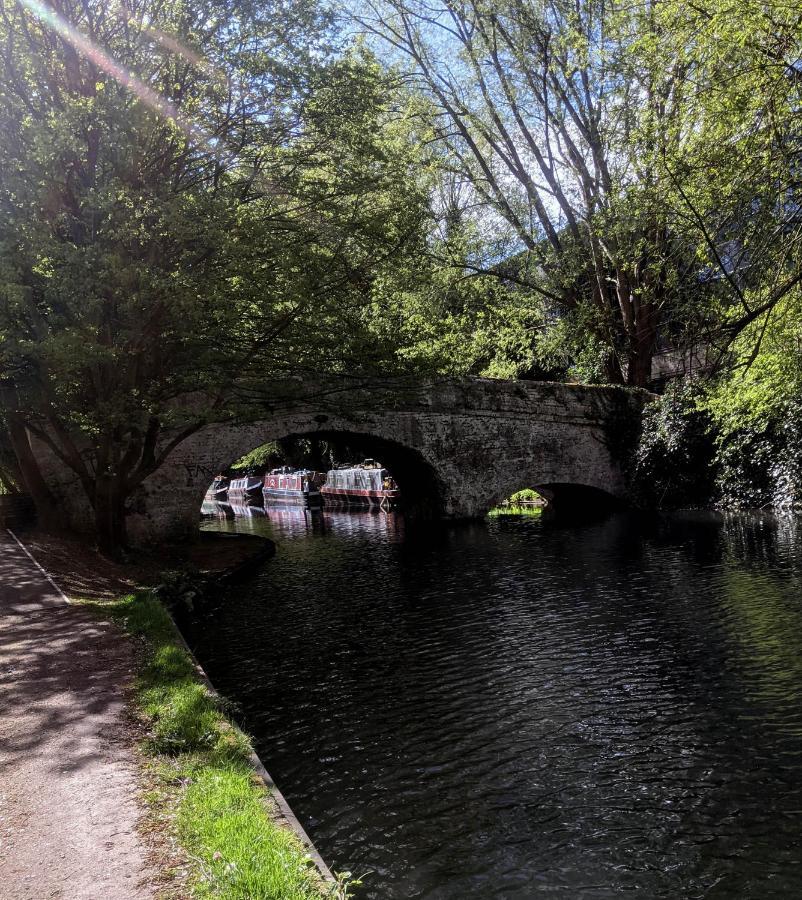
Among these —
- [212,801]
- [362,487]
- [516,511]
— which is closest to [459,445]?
[516,511]

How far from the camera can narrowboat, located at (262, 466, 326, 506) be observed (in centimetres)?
3016

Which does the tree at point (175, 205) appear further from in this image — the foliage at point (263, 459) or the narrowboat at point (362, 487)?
the foliage at point (263, 459)

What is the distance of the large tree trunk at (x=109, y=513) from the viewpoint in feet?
39.4

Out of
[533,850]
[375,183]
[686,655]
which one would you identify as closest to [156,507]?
[375,183]

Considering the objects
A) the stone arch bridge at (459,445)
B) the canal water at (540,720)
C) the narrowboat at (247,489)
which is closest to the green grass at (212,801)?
the canal water at (540,720)

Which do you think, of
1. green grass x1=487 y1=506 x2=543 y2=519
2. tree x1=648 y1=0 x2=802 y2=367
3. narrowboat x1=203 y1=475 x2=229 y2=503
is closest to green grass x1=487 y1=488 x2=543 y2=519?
green grass x1=487 y1=506 x2=543 y2=519

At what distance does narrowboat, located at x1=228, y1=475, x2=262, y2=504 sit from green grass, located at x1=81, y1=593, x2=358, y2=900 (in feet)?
101

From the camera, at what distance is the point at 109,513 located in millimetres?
12172

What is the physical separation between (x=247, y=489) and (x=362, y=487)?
35.5 ft

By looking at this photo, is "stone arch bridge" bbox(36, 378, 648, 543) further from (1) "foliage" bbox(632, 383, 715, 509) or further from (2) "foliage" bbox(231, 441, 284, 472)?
(2) "foliage" bbox(231, 441, 284, 472)

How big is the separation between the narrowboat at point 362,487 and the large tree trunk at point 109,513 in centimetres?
1385

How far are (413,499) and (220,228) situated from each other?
41.9ft

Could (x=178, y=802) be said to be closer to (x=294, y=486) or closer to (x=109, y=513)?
(x=109, y=513)

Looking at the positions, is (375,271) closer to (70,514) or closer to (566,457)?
(70,514)
